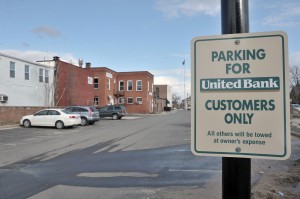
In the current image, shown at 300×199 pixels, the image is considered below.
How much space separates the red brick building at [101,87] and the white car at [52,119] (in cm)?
1200

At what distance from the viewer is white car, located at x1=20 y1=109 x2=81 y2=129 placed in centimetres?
2228

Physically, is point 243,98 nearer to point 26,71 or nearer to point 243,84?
point 243,84

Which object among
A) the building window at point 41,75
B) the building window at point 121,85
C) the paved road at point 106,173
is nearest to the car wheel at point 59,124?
the paved road at point 106,173

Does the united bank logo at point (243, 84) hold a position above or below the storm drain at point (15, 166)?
above

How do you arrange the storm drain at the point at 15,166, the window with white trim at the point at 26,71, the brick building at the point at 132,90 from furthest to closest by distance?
the brick building at the point at 132,90 → the window with white trim at the point at 26,71 → the storm drain at the point at 15,166

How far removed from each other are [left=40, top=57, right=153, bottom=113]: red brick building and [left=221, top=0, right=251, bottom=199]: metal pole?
114ft

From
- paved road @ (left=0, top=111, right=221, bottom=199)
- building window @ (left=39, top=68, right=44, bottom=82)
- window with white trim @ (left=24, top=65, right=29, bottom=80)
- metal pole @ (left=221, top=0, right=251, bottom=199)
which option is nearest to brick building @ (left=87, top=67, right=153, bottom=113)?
building window @ (left=39, top=68, right=44, bottom=82)

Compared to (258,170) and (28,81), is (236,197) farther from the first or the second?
(28,81)

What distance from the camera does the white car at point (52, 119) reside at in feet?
73.1

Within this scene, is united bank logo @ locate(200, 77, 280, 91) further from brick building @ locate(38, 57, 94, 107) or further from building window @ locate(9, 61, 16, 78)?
brick building @ locate(38, 57, 94, 107)

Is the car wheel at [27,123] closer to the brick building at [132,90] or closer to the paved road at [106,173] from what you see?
the paved road at [106,173]

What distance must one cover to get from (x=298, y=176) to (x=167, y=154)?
15.1 feet

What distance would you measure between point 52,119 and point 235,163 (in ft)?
72.6

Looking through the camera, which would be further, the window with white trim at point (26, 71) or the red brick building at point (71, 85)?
the red brick building at point (71, 85)
